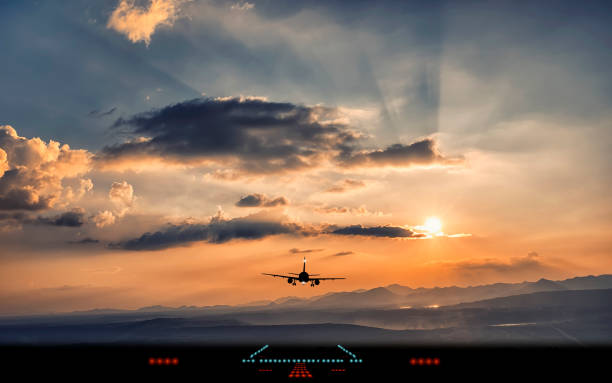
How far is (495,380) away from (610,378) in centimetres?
1602

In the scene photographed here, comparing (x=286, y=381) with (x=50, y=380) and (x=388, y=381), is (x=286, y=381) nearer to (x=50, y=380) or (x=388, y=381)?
(x=388, y=381)

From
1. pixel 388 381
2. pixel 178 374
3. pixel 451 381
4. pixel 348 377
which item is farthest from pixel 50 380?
pixel 451 381

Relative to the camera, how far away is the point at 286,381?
2589 inches

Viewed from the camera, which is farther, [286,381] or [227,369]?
[227,369]

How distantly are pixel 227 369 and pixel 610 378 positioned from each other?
51661 millimetres

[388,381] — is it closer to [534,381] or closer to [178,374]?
[534,381]

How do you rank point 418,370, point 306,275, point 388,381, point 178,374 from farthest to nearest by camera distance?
point 306,275, point 418,370, point 178,374, point 388,381

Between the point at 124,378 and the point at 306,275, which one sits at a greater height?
the point at 306,275

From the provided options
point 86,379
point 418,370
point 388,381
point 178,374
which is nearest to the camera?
point 388,381

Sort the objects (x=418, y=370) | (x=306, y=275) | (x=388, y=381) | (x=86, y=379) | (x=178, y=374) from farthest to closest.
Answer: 1. (x=306, y=275)
2. (x=418, y=370)
3. (x=178, y=374)
4. (x=86, y=379)
5. (x=388, y=381)

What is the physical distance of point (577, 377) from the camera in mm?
72312

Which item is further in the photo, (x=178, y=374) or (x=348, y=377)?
(x=178, y=374)

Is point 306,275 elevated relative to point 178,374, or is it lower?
elevated

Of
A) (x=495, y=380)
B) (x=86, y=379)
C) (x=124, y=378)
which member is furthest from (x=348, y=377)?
(x=86, y=379)
